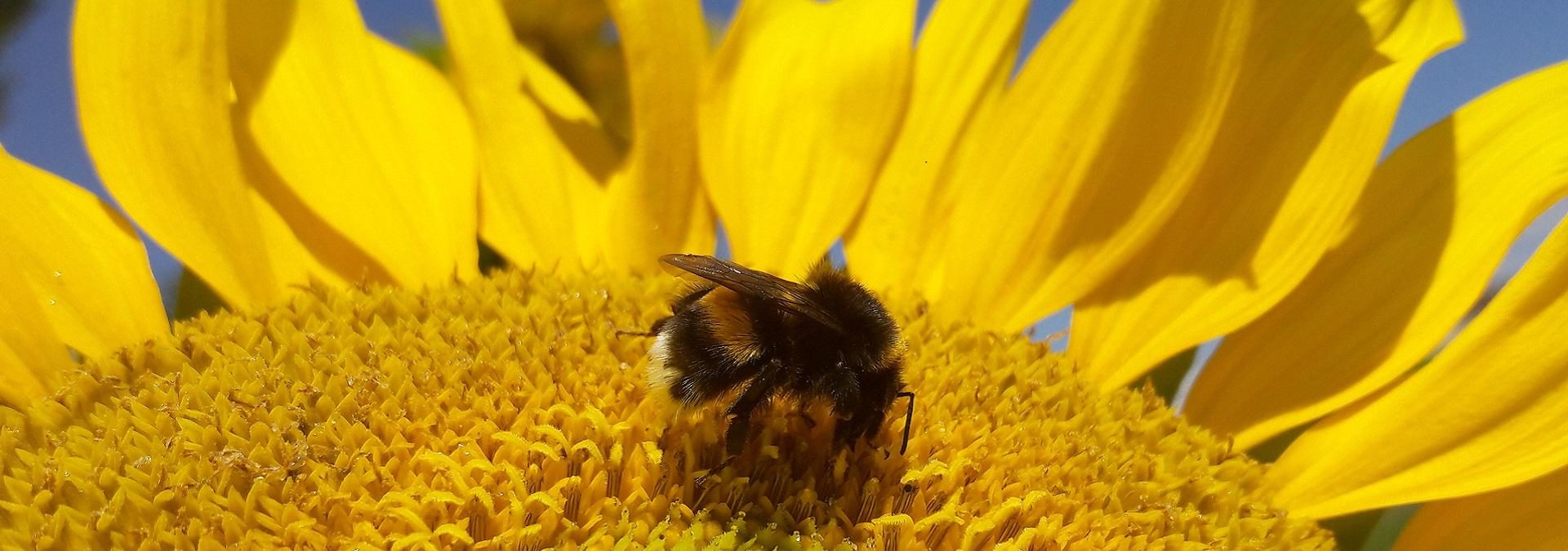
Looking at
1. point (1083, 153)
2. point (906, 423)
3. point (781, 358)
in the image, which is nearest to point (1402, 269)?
point (1083, 153)

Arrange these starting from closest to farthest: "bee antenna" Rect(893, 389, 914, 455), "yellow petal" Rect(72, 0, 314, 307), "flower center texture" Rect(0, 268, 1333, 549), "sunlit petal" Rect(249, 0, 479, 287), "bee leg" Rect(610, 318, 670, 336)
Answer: "flower center texture" Rect(0, 268, 1333, 549) < "bee antenna" Rect(893, 389, 914, 455) < "bee leg" Rect(610, 318, 670, 336) < "yellow petal" Rect(72, 0, 314, 307) < "sunlit petal" Rect(249, 0, 479, 287)

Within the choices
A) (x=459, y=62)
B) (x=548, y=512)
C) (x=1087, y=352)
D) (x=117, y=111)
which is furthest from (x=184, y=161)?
(x=1087, y=352)

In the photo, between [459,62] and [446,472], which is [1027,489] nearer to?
[446,472]

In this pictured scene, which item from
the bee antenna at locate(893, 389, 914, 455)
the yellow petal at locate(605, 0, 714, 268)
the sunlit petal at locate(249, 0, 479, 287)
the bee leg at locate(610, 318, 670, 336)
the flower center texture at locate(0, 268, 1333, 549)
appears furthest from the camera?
the yellow petal at locate(605, 0, 714, 268)

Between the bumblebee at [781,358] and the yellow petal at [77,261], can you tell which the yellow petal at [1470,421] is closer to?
the bumblebee at [781,358]

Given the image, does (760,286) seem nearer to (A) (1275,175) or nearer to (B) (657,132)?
(B) (657,132)

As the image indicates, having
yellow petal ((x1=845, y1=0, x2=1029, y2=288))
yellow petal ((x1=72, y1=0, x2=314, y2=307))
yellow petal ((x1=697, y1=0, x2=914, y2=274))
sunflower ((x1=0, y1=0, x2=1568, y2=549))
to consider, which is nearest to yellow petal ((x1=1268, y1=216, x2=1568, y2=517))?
sunflower ((x1=0, y1=0, x2=1568, y2=549))

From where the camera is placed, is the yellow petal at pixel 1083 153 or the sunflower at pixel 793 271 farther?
the yellow petal at pixel 1083 153

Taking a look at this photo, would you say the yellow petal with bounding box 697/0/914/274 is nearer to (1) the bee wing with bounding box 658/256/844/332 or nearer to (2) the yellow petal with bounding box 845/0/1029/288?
(2) the yellow petal with bounding box 845/0/1029/288

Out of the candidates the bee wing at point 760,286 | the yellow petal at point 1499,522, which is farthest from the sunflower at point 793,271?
the bee wing at point 760,286
